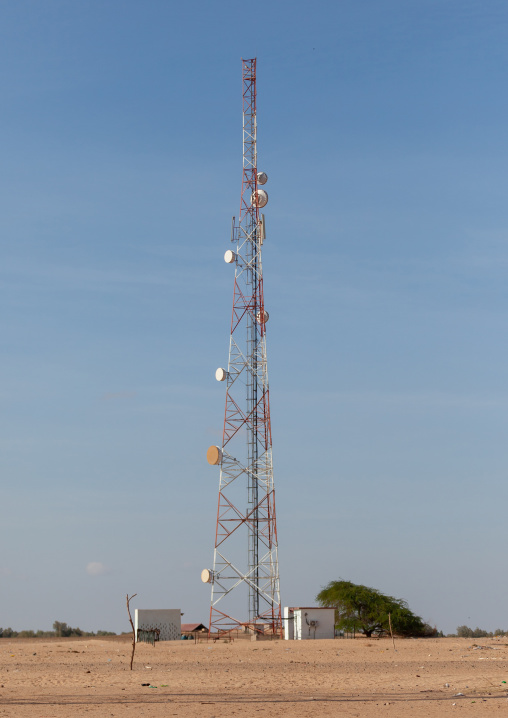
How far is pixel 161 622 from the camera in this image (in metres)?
52.5

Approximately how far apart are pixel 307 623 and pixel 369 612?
9.66m

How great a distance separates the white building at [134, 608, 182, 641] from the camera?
51281mm

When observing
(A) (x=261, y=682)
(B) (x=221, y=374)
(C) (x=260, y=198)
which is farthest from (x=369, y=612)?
(A) (x=261, y=682)

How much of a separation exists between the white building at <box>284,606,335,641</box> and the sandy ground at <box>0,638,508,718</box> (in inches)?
335

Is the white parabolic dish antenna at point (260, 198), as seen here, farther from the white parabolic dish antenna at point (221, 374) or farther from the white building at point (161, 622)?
the white building at point (161, 622)

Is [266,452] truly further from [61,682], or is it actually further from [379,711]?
[379,711]

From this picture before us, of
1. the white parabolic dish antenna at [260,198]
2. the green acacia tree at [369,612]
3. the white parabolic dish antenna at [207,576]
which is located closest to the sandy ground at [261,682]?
the white parabolic dish antenna at [207,576]

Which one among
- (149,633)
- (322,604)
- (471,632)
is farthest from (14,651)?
(471,632)

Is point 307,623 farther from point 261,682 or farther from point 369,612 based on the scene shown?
point 261,682

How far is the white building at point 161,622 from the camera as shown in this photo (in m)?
51.3

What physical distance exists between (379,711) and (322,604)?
44.4 metres

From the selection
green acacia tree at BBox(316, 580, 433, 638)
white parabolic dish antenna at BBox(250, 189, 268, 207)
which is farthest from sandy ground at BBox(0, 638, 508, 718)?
white parabolic dish antenna at BBox(250, 189, 268, 207)

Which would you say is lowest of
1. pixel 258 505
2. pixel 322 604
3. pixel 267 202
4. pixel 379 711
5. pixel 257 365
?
pixel 379 711

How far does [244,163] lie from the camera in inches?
2136
